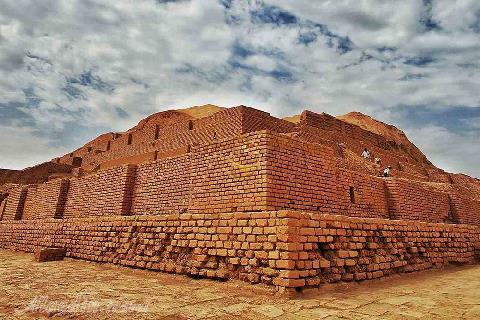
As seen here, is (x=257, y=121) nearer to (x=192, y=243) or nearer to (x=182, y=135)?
Result: (x=182, y=135)

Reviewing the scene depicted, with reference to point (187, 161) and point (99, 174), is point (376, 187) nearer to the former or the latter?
point (187, 161)

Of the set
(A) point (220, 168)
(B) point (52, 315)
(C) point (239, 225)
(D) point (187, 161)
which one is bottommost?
(B) point (52, 315)

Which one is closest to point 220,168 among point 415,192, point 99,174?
point 99,174

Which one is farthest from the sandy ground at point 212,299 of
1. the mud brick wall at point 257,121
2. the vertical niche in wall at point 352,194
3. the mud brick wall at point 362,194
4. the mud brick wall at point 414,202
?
the mud brick wall at point 257,121

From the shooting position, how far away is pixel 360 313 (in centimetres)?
239

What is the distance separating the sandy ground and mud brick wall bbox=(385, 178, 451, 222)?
4316 millimetres

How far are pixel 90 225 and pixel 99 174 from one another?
13.3ft

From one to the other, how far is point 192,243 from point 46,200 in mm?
9514

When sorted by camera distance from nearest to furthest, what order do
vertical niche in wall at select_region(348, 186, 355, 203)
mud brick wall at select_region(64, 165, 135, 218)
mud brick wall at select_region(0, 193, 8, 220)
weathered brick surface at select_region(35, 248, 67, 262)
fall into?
weathered brick surface at select_region(35, 248, 67, 262) < vertical niche in wall at select_region(348, 186, 355, 203) < mud brick wall at select_region(64, 165, 135, 218) < mud brick wall at select_region(0, 193, 8, 220)

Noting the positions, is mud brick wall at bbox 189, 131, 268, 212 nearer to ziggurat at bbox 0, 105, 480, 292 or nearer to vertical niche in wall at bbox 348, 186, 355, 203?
ziggurat at bbox 0, 105, 480, 292

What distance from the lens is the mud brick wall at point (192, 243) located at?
10.5 ft

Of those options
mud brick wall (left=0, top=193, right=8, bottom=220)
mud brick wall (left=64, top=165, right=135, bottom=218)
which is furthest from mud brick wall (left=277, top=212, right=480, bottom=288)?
mud brick wall (left=0, top=193, right=8, bottom=220)

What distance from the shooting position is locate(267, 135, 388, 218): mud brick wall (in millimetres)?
5090

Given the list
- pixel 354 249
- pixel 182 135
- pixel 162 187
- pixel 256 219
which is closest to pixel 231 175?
pixel 256 219
